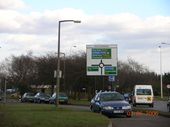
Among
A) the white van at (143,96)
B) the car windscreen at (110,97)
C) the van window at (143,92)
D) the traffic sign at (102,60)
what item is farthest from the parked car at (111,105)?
the traffic sign at (102,60)

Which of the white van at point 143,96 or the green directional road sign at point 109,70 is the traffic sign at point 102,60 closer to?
Result: the green directional road sign at point 109,70

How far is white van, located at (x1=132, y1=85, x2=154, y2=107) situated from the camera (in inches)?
2020

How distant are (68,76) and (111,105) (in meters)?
54.3

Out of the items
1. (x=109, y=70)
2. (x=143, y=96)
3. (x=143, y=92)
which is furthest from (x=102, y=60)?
(x=143, y=96)

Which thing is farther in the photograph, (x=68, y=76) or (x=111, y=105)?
(x=68, y=76)

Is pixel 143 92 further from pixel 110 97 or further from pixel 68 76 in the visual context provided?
pixel 68 76

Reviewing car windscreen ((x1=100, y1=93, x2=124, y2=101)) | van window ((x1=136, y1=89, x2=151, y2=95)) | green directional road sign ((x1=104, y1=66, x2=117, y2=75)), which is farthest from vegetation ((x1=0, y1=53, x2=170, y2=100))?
car windscreen ((x1=100, y1=93, x2=124, y2=101))

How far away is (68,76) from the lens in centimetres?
8244

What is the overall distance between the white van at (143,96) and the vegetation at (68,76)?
20709 millimetres

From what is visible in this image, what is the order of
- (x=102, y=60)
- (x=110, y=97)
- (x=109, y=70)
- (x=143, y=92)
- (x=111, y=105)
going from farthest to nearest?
(x=109, y=70), (x=102, y=60), (x=143, y=92), (x=110, y=97), (x=111, y=105)

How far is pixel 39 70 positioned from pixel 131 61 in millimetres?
53052

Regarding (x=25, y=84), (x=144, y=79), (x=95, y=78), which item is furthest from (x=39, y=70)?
(x=144, y=79)

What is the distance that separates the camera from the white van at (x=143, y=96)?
168 ft

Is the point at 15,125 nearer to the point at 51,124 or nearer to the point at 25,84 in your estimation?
the point at 51,124
